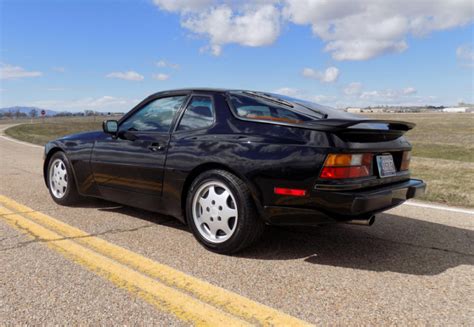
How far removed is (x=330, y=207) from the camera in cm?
290

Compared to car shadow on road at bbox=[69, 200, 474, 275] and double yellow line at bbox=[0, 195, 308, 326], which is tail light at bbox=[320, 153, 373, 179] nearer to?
car shadow on road at bbox=[69, 200, 474, 275]

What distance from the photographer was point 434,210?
4992 mm

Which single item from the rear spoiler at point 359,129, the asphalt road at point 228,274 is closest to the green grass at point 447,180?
the asphalt road at point 228,274

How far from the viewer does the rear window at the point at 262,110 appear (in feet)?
10.5

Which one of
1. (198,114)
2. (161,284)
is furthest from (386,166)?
(161,284)

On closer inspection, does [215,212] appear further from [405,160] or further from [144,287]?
[405,160]

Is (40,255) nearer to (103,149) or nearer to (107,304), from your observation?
(107,304)

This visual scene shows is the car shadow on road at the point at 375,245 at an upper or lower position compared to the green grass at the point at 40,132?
lower

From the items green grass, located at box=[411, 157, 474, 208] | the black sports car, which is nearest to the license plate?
the black sports car

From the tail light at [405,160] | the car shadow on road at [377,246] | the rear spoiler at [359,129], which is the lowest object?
the car shadow on road at [377,246]

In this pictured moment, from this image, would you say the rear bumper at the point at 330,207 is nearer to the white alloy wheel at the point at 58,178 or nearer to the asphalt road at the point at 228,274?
the asphalt road at the point at 228,274

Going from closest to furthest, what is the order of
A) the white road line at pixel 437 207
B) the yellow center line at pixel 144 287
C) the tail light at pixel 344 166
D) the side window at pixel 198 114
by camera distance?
the yellow center line at pixel 144 287, the tail light at pixel 344 166, the side window at pixel 198 114, the white road line at pixel 437 207

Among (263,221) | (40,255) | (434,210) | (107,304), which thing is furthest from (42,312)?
(434,210)

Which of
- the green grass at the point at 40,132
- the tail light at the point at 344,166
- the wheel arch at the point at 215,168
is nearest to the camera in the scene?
the tail light at the point at 344,166
